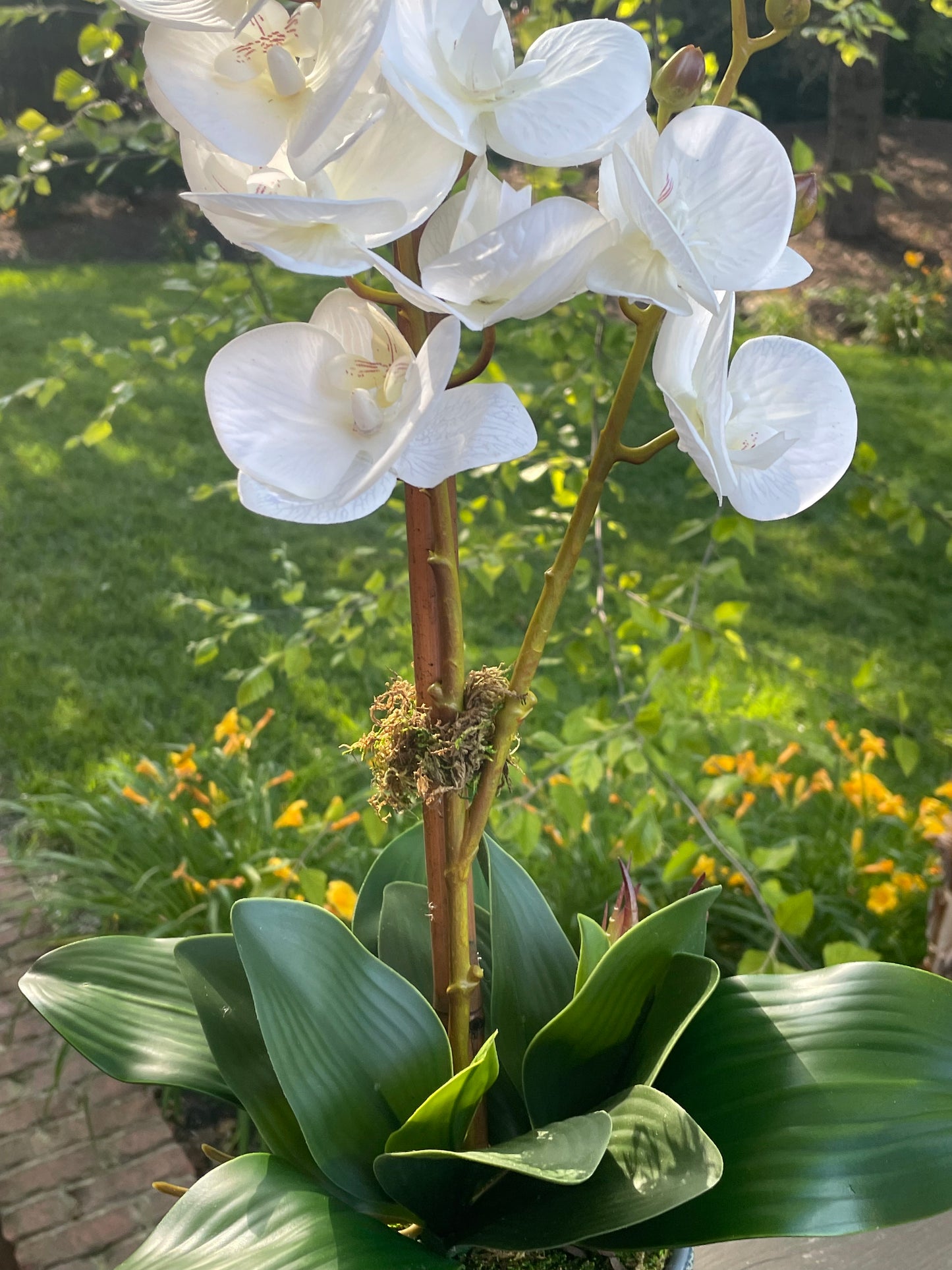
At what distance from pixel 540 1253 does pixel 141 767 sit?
54.2 inches

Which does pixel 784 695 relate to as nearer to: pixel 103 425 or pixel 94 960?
pixel 103 425

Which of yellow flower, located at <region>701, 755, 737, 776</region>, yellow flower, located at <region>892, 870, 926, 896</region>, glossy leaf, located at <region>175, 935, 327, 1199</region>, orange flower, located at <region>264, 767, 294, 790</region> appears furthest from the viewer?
orange flower, located at <region>264, 767, 294, 790</region>

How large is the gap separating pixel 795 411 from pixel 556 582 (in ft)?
0.41

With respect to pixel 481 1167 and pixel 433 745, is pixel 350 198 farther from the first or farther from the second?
pixel 481 1167

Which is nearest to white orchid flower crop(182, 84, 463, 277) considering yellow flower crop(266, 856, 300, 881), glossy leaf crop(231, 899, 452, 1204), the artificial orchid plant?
the artificial orchid plant

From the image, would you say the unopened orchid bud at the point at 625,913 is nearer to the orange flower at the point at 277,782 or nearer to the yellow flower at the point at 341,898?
the yellow flower at the point at 341,898

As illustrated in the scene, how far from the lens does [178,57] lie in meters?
0.38

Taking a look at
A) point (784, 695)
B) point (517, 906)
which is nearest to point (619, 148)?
point (517, 906)

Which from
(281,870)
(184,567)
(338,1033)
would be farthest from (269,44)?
(184,567)

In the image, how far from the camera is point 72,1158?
1.45 metres

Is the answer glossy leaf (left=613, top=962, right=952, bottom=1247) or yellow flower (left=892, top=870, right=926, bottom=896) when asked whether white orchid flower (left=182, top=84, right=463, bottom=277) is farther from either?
yellow flower (left=892, top=870, right=926, bottom=896)

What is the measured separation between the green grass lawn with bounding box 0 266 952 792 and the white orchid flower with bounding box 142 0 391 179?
1822mm

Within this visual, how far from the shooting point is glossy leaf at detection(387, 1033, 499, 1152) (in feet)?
1.56

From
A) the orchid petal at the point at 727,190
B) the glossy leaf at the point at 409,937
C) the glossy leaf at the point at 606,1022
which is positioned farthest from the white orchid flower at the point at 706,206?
the glossy leaf at the point at 409,937
